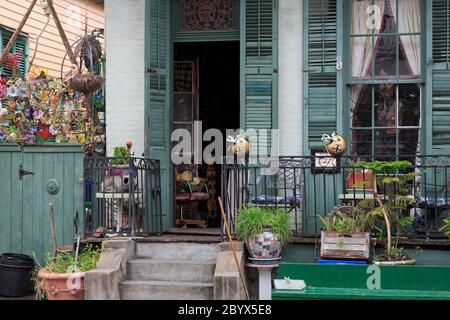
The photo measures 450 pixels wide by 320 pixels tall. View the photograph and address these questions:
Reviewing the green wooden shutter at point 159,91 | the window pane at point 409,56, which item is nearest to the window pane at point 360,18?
the window pane at point 409,56

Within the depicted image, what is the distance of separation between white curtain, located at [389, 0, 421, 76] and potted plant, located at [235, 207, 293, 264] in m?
2.80

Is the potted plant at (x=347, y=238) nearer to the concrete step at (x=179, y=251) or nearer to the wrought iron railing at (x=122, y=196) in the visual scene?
the concrete step at (x=179, y=251)

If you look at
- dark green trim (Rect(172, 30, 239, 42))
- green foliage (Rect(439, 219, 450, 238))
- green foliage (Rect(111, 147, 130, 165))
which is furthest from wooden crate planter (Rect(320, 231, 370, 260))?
dark green trim (Rect(172, 30, 239, 42))

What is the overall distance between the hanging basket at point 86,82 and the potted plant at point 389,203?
154 inches

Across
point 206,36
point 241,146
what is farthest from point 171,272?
point 206,36

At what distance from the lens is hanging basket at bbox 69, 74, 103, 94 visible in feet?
31.5

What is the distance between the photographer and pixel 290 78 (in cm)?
909

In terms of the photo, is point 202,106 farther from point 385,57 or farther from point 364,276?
point 364,276

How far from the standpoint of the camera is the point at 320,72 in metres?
8.88

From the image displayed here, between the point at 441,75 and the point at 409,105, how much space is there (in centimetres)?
59

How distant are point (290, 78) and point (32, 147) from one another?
3.63 meters
